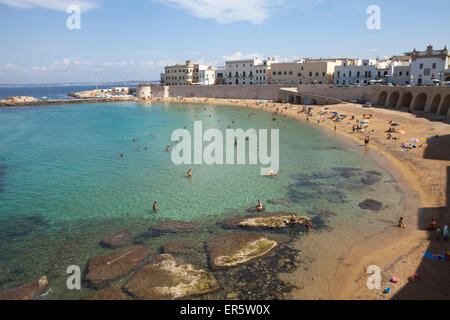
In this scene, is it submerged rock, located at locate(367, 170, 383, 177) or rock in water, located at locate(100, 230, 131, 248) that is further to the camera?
submerged rock, located at locate(367, 170, 383, 177)

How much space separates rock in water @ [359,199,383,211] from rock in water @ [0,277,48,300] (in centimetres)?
1856

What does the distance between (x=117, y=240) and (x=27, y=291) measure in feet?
15.4

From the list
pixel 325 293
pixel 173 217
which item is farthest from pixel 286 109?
pixel 325 293

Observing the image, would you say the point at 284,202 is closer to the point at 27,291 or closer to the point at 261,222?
the point at 261,222

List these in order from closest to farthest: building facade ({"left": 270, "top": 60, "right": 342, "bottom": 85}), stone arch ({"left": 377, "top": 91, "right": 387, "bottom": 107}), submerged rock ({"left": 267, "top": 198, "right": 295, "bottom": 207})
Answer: submerged rock ({"left": 267, "top": 198, "right": 295, "bottom": 207}), stone arch ({"left": 377, "top": 91, "right": 387, "bottom": 107}), building facade ({"left": 270, "top": 60, "right": 342, "bottom": 85})

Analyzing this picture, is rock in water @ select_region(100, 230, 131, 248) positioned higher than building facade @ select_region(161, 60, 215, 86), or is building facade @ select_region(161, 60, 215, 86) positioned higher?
building facade @ select_region(161, 60, 215, 86)

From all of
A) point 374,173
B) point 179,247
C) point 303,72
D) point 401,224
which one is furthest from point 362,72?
point 179,247

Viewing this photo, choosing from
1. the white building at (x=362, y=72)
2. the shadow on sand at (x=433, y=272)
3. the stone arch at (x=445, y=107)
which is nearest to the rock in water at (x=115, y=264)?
the shadow on sand at (x=433, y=272)

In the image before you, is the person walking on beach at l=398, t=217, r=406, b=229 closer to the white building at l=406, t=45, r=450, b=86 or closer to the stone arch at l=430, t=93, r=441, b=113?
the stone arch at l=430, t=93, r=441, b=113

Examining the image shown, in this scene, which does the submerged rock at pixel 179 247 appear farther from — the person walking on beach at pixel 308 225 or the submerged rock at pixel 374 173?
the submerged rock at pixel 374 173

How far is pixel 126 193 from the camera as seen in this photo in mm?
23641

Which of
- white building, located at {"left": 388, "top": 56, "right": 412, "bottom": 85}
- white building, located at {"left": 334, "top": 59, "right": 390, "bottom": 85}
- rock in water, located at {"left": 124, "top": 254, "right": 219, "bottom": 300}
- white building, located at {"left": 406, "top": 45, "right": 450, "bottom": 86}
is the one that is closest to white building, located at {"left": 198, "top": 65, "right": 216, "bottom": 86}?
white building, located at {"left": 334, "top": 59, "right": 390, "bottom": 85}

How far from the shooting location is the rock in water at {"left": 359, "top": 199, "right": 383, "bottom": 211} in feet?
65.5
